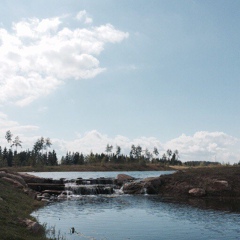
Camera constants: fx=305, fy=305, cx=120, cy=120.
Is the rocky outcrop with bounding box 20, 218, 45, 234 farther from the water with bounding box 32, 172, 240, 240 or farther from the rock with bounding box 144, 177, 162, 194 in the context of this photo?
the rock with bounding box 144, 177, 162, 194

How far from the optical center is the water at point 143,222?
2673 cm

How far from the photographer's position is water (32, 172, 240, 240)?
2673 centimetres

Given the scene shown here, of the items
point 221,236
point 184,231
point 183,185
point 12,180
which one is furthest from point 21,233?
point 183,185

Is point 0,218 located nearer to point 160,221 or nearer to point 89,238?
point 89,238

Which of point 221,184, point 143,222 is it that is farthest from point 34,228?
point 221,184

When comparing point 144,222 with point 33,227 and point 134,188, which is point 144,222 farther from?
point 134,188

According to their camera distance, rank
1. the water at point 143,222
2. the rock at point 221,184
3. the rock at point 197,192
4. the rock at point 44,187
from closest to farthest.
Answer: the water at point 143,222 < the rock at point 197,192 < the rock at point 221,184 < the rock at point 44,187

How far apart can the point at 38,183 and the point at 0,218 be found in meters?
45.3

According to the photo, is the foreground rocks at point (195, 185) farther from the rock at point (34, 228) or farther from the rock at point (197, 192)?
the rock at point (34, 228)

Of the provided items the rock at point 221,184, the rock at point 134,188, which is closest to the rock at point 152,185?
the rock at point 134,188

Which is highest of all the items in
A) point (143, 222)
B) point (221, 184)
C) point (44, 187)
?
point (221, 184)

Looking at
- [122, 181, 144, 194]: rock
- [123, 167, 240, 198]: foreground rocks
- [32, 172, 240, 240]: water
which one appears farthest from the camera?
[122, 181, 144, 194]: rock

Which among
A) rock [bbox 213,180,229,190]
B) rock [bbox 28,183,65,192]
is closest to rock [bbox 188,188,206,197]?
rock [bbox 213,180,229,190]

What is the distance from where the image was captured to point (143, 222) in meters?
32.7
